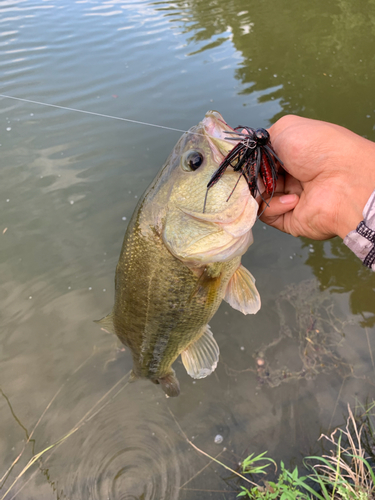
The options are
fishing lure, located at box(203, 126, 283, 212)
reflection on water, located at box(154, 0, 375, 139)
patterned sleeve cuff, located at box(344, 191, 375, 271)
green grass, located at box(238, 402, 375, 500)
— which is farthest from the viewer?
reflection on water, located at box(154, 0, 375, 139)

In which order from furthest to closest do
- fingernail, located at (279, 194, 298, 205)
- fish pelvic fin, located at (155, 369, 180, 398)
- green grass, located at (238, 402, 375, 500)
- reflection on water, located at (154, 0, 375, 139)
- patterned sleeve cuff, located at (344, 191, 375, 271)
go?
reflection on water, located at (154, 0, 375, 139), fish pelvic fin, located at (155, 369, 180, 398), fingernail, located at (279, 194, 298, 205), green grass, located at (238, 402, 375, 500), patterned sleeve cuff, located at (344, 191, 375, 271)

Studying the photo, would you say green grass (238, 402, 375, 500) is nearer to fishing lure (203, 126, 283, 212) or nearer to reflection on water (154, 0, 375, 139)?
fishing lure (203, 126, 283, 212)

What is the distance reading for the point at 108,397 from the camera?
305 centimetres

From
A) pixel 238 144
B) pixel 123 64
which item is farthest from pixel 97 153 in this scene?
pixel 238 144

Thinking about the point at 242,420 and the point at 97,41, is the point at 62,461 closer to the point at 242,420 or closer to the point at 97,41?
the point at 242,420

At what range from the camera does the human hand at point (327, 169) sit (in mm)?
1828

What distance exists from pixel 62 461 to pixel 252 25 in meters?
9.31

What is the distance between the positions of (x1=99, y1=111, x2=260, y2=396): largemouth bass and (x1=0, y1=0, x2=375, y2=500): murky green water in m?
1.06

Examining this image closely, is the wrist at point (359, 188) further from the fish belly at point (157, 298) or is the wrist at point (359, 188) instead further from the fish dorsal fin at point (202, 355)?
the fish dorsal fin at point (202, 355)

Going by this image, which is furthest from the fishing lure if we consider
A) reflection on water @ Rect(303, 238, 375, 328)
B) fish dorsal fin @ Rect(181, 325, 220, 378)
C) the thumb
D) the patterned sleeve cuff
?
reflection on water @ Rect(303, 238, 375, 328)

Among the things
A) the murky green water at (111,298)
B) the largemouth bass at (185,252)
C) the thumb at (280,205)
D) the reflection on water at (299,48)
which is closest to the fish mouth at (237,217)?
the largemouth bass at (185,252)

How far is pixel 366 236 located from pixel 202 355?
1.39 m

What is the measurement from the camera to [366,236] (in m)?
1.74

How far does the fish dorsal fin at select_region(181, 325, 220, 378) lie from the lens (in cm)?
230
